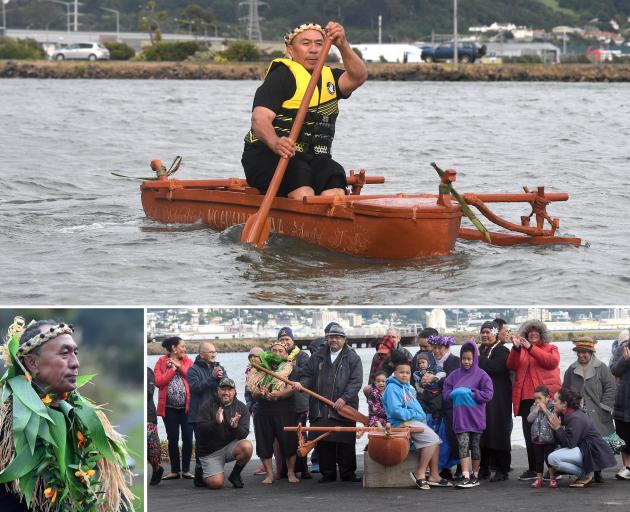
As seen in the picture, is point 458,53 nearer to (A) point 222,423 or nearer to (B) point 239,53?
(B) point 239,53

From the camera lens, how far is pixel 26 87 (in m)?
69.2

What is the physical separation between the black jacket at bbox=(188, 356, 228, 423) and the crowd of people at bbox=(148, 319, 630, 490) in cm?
1

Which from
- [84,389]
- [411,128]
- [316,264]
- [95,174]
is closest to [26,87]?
[411,128]

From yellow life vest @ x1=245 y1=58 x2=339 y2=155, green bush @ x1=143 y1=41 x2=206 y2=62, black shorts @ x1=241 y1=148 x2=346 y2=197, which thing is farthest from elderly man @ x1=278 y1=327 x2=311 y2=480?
green bush @ x1=143 y1=41 x2=206 y2=62

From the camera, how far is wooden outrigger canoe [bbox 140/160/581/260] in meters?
11.4

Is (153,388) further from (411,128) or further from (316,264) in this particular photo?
(411,128)

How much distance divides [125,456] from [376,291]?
5.80 meters

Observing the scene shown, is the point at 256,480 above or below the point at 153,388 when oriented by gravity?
below

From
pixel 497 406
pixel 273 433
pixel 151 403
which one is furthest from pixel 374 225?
pixel 151 403

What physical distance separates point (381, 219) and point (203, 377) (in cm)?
300

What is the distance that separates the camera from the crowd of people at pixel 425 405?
8.73 m

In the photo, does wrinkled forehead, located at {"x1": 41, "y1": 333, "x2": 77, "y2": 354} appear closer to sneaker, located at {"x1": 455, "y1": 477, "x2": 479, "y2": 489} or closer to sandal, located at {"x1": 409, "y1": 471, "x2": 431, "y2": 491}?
sandal, located at {"x1": 409, "y1": 471, "x2": 431, "y2": 491}

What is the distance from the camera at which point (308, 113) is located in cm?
1203

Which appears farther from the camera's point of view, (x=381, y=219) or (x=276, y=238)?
(x=276, y=238)
